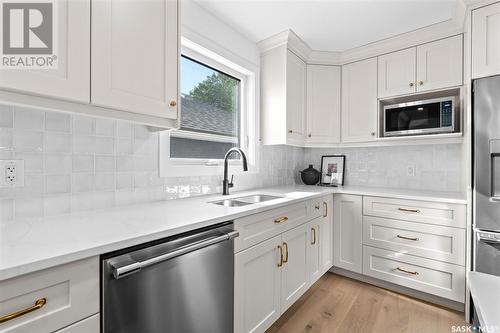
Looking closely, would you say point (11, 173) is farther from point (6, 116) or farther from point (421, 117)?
point (421, 117)

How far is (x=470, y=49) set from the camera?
5.73ft

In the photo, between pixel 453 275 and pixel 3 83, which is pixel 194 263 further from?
pixel 453 275

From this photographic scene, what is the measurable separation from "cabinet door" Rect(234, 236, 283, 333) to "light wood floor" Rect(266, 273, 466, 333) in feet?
1.00

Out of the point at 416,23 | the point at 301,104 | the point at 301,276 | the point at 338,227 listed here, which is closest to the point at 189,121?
the point at 301,104

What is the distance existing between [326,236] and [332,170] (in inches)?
36.9

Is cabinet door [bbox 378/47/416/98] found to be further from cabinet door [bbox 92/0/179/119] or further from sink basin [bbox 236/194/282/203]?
cabinet door [bbox 92/0/179/119]

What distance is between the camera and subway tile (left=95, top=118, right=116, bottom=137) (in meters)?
1.34

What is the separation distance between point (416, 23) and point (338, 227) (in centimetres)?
199

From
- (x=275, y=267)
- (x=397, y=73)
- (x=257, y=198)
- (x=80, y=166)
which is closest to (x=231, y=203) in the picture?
(x=257, y=198)

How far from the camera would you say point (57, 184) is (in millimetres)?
1195

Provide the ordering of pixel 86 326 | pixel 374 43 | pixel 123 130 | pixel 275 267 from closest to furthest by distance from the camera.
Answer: pixel 86 326, pixel 123 130, pixel 275 267, pixel 374 43

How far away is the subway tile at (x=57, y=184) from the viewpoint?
1169 mm

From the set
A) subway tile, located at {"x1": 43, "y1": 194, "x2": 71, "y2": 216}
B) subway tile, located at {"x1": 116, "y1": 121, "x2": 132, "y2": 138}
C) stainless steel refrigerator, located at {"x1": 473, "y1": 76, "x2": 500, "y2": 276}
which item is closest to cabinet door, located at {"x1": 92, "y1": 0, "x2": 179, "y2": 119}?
subway tile, located at {"x1": 116, "y1": 121, "x2": 132, "y2": 138}

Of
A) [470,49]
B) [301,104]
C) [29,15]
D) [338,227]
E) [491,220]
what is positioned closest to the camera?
[29,15]
